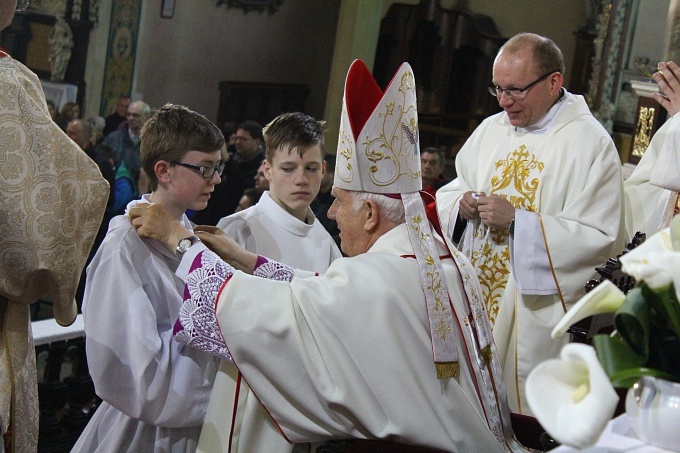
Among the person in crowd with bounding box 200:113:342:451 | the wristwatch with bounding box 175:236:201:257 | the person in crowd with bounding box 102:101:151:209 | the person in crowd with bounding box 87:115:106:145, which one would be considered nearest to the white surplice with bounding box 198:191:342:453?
the person in crowd with bounding box 200:113:342:451

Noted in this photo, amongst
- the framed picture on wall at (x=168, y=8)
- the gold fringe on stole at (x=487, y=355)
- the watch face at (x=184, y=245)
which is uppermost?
the framed picture on wall at (x=168, y=8)

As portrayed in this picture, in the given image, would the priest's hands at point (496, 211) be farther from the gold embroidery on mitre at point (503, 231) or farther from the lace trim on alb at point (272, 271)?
the lace trim on alb at point (272, 271)

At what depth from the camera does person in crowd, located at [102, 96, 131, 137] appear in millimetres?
9492

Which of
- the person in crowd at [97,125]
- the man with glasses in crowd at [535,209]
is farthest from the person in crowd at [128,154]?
the man with glasses in crowd at [535,209]

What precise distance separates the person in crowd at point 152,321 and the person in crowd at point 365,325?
0.42 feet

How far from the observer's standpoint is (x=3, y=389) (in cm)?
235

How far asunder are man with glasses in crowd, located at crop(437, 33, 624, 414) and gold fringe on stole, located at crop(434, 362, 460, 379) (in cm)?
155

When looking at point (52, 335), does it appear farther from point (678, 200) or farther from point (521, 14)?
point (521, 14)

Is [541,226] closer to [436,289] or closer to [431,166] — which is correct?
[436,289]

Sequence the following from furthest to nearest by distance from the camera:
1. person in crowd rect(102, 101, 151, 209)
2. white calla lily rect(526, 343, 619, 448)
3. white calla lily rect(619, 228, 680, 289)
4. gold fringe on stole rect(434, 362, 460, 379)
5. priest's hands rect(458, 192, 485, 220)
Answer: person in crowd rect(102, 101, 151, 209), priest's hands rect(458, 192, 485, 220), gold fringe on stole rect(434, 362, 460, 379), white calla lily rect(619, 228, 680, 289), white calla lily rect(526, 343, 619, 448)

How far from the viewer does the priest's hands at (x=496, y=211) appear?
12.8 ft

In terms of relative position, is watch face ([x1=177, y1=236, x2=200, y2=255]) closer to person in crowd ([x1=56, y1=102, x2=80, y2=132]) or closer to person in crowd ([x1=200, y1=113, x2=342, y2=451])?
person in crowd ([x1=200, y1=113, x2=342, y2=451])

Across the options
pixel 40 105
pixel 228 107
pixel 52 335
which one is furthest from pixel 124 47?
pixel 40 105

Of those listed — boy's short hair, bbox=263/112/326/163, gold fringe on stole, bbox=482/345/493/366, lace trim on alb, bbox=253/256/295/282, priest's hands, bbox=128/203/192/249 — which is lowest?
gold fringe on stole, bbox=482/345/493/366
